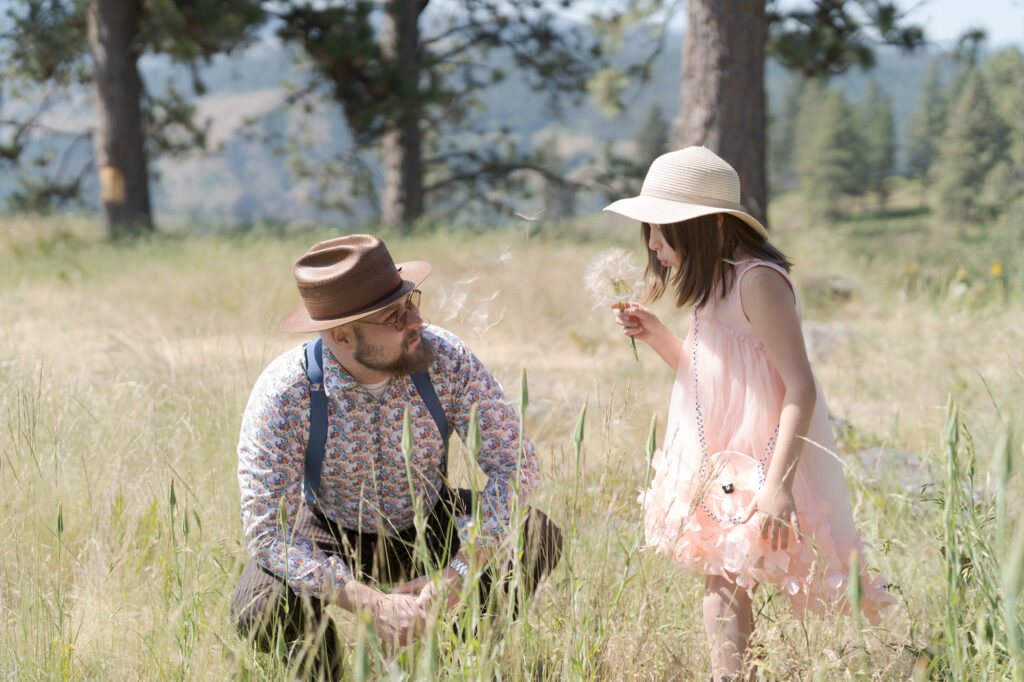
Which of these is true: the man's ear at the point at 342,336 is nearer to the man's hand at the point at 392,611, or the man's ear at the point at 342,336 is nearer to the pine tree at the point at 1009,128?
the man's hand at the point at 392,611

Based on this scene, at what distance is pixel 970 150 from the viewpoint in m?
62.6

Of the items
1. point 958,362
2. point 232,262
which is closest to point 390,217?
point 232,262

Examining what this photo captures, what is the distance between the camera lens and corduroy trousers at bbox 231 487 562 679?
1.92 meters

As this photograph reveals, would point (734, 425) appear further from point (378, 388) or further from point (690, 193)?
point (378, 388)

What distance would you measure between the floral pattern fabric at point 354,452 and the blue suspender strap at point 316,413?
0.05ft

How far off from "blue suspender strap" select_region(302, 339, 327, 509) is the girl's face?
848 mm

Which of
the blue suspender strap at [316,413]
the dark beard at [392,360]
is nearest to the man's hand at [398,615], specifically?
the blue suspender strap at [316,413]

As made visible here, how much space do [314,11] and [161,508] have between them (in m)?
11.5

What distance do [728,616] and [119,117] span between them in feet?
38.4

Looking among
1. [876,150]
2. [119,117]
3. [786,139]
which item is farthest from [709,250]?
[786,139]

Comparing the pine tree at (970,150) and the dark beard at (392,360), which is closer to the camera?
the dark beard at (392,360)

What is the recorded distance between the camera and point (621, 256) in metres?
2.26

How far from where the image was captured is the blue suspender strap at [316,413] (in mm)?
2055

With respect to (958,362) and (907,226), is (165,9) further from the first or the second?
(907,226)
